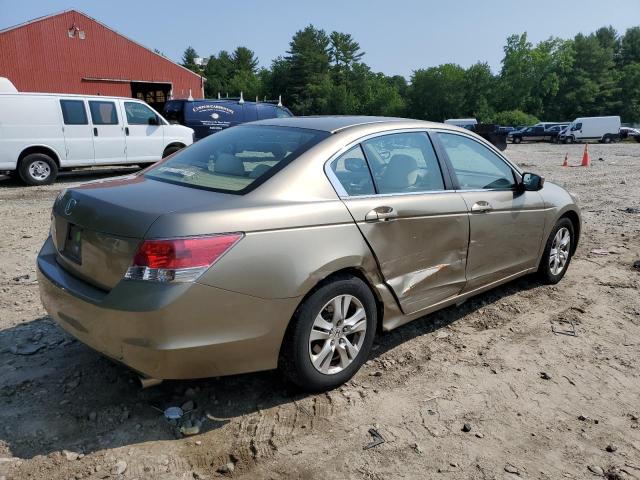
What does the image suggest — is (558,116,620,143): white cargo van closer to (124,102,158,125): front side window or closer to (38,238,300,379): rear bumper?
(124,102,158,125): front side window

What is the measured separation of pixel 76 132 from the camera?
11.5 m

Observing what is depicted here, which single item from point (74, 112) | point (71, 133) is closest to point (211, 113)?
point (74, 112)

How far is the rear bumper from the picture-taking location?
2463mm

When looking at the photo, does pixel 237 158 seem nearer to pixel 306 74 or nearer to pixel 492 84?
pixel 492 84

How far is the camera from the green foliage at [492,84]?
256ft

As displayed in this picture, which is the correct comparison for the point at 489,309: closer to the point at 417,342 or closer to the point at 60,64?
the point at 417,342

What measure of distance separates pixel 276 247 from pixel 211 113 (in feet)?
44.2

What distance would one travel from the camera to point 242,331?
8.76 ft

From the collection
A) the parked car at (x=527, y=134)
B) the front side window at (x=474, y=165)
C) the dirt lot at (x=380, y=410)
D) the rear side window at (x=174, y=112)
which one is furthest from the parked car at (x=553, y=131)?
the dirt lot at (x=380, y=410)

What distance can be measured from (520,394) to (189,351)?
204 centimetres

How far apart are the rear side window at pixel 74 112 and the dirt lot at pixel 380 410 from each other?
26.6ft

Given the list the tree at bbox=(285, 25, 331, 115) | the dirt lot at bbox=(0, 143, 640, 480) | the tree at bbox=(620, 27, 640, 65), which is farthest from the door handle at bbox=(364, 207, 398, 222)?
the tree at bbox=(620, 27, 640, 65)

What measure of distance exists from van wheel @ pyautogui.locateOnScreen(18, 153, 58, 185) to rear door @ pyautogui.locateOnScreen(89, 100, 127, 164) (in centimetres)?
99

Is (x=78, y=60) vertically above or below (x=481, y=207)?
above
